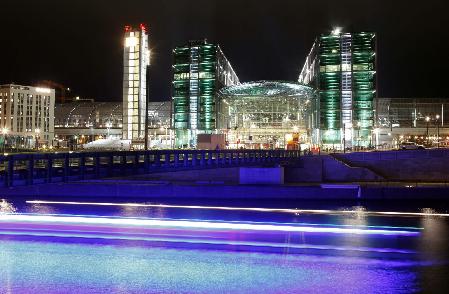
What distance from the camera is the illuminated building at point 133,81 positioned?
444 feet

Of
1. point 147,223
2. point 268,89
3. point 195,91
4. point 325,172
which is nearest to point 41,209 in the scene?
point 147,223

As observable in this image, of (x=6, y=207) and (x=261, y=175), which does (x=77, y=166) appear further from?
(x=261, y=175)

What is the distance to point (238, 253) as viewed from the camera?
1984 centimetres

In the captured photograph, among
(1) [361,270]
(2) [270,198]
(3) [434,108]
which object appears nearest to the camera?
(1) [361,270]

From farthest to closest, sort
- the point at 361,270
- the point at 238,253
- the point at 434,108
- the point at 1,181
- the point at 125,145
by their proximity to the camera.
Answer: the point at 434,108 → the point at 125,145 → the point at 1,181 → the point at 238,253 → the point at 361,270

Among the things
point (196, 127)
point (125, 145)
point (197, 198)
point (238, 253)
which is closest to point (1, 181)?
point (238, 253)

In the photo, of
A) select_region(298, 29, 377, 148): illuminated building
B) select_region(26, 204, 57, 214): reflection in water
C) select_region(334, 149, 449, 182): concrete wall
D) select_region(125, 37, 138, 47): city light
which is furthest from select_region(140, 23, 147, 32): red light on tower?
select_region(26, 204, 57, 214): reflection in water

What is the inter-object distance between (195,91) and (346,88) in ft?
132

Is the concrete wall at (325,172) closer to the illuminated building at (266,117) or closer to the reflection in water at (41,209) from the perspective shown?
the reflection in water at (41,209)

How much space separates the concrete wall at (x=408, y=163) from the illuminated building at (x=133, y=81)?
6955cm

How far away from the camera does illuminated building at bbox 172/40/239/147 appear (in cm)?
13412

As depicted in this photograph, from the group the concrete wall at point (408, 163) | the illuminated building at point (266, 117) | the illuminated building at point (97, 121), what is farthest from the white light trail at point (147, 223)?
the illuminated building at point (97, 121)

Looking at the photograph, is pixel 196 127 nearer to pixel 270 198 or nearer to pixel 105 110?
pixel 105 110

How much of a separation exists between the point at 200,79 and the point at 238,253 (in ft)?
385
